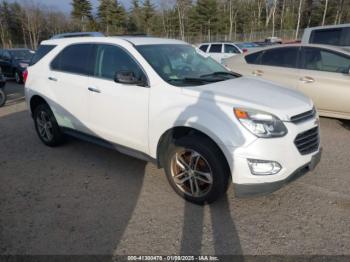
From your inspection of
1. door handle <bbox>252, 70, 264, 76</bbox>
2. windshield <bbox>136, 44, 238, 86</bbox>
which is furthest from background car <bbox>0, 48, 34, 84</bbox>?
windshield <bbox>136, 44, 238, 86</bbox>

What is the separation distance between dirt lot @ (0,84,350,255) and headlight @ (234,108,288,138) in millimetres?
Answer: 948

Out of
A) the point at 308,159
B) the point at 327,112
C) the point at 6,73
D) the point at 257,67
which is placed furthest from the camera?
the point at 6,73

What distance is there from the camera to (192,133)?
10.8ft

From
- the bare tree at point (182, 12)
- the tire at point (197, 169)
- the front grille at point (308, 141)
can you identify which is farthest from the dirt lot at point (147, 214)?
the bare tree at point (182, 12)

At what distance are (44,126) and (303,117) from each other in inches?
167

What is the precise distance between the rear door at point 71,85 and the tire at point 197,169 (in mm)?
1617

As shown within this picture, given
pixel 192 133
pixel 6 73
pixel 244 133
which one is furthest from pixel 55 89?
pixel 6 73

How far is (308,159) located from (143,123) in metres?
1.89

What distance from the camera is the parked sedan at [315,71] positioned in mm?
5594

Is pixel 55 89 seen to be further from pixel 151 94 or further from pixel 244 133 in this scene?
pixel 244 133

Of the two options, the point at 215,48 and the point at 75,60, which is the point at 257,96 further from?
the point at 215,48

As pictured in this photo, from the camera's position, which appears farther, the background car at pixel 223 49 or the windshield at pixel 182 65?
the background car at pixel 223 49

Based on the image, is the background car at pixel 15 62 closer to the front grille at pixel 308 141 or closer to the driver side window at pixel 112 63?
the driver side window at pixel 112 63

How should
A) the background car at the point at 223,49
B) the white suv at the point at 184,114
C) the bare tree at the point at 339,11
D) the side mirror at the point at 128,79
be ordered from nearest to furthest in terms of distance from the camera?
the white suv at the point at 184,114, the side mirror at the point at 128,79, the background car at the point at 223,49, the bare tree at the point at 339,11
